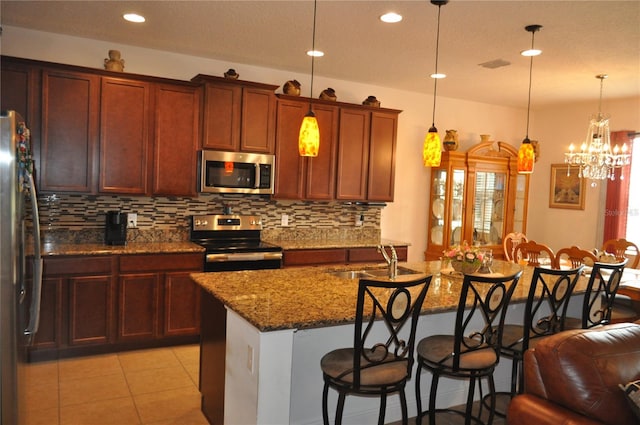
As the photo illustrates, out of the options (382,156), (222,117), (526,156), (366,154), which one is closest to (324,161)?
(366,154)

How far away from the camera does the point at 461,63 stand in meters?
4.64

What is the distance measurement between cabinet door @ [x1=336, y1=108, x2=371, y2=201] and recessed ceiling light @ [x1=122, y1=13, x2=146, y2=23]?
2262 millimetres

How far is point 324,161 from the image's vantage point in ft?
17.0

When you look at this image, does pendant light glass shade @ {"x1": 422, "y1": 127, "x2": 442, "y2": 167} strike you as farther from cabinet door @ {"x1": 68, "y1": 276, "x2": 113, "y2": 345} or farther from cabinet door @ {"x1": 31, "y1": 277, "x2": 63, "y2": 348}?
cabinet door @ {"x1": 31, "y1": 277, "x2": 63, "y2": 348}

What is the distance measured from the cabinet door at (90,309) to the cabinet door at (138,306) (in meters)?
0.09

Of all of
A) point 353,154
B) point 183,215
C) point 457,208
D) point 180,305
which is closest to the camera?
point 180,305

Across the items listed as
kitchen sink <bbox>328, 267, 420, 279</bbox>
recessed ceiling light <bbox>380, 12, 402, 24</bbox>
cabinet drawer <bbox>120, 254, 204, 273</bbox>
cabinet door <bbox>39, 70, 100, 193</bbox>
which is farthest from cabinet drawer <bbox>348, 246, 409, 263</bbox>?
cabinet door <bbox>39, 70, 100, 193</bbox>

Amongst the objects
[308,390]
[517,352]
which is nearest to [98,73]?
[308,390]

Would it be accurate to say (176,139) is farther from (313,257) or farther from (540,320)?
(540,320)

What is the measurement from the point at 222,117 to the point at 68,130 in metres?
1.31

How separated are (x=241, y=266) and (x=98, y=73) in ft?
6.84

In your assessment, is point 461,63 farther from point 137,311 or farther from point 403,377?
point 137,311

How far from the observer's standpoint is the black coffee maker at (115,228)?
4.25 metres

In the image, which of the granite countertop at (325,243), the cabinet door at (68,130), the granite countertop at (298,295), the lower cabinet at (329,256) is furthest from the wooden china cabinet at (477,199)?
the cabinet door at (68,130)
